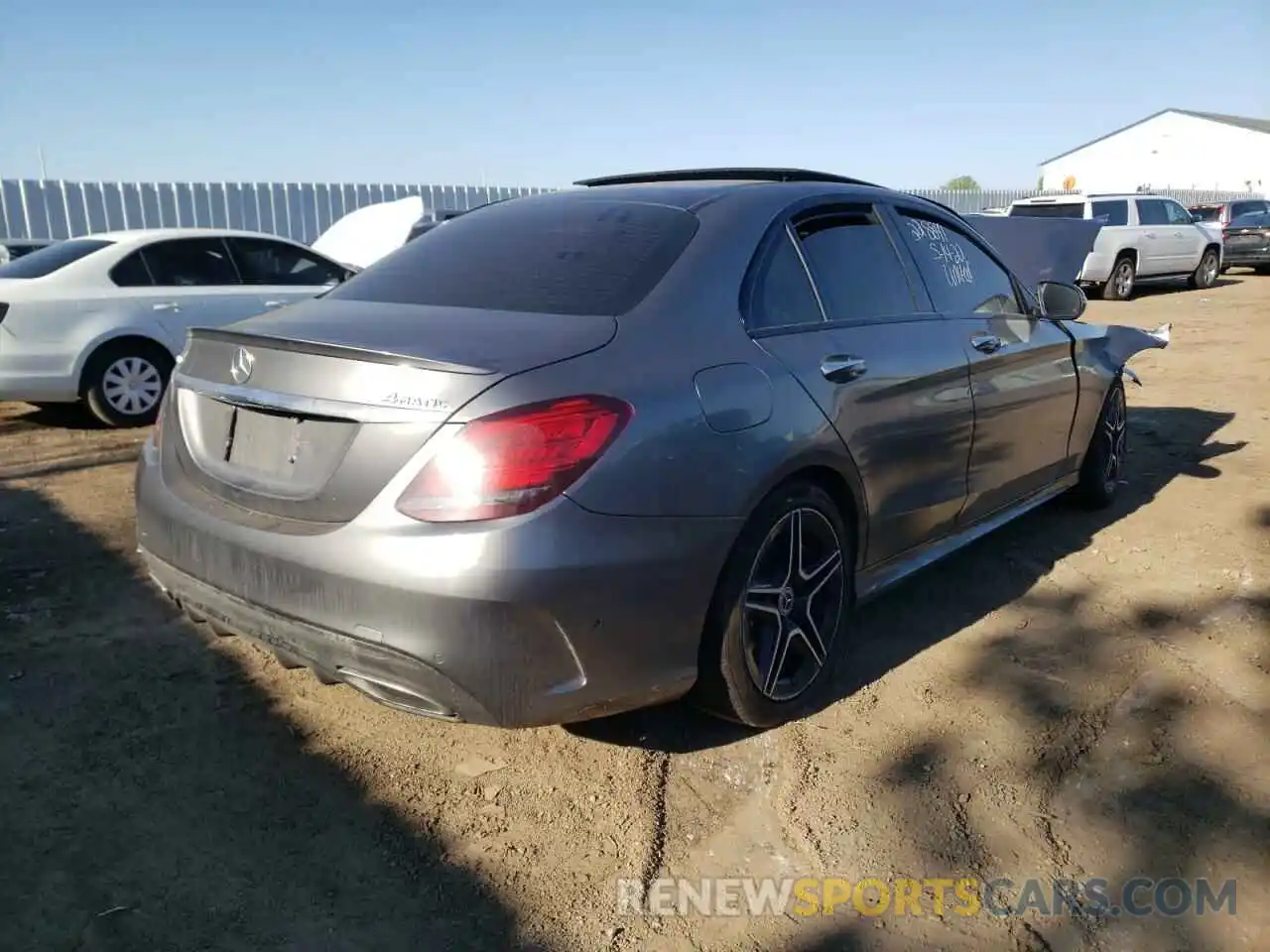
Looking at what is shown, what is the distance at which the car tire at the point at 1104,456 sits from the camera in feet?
16.4

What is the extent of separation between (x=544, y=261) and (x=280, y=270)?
5.81 metres

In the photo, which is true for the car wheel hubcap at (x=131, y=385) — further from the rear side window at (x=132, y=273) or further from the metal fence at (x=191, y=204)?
the metal fence at (x=191, y=204)

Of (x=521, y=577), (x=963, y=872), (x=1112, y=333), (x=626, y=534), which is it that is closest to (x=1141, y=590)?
(x=1112, y=333)

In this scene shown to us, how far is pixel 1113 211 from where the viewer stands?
1633 centimetres

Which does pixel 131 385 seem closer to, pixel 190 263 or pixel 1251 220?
pixel 190 263

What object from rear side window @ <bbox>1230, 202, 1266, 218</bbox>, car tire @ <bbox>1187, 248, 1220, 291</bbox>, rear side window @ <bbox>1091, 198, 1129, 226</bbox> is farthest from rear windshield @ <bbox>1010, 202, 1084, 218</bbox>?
rear side window @ <bbox>1230, 202, 1266, 218</bbox>

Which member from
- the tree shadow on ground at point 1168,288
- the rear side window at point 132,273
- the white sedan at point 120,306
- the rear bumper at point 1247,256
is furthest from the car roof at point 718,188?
the rear bumper at point 1247,256

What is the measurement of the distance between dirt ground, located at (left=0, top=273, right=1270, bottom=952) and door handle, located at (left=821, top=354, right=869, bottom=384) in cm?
104

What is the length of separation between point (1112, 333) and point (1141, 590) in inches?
62.6

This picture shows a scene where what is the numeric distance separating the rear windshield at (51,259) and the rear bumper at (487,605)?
5.70 meters

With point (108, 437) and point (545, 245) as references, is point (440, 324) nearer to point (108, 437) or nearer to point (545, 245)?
point (545, 245)

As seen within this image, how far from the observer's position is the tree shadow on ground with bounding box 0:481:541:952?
7.22 feet

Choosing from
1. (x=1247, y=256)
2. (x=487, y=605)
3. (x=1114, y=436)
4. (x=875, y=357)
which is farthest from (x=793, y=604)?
(x=1247, y=256)

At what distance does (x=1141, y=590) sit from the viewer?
13.5 ft
